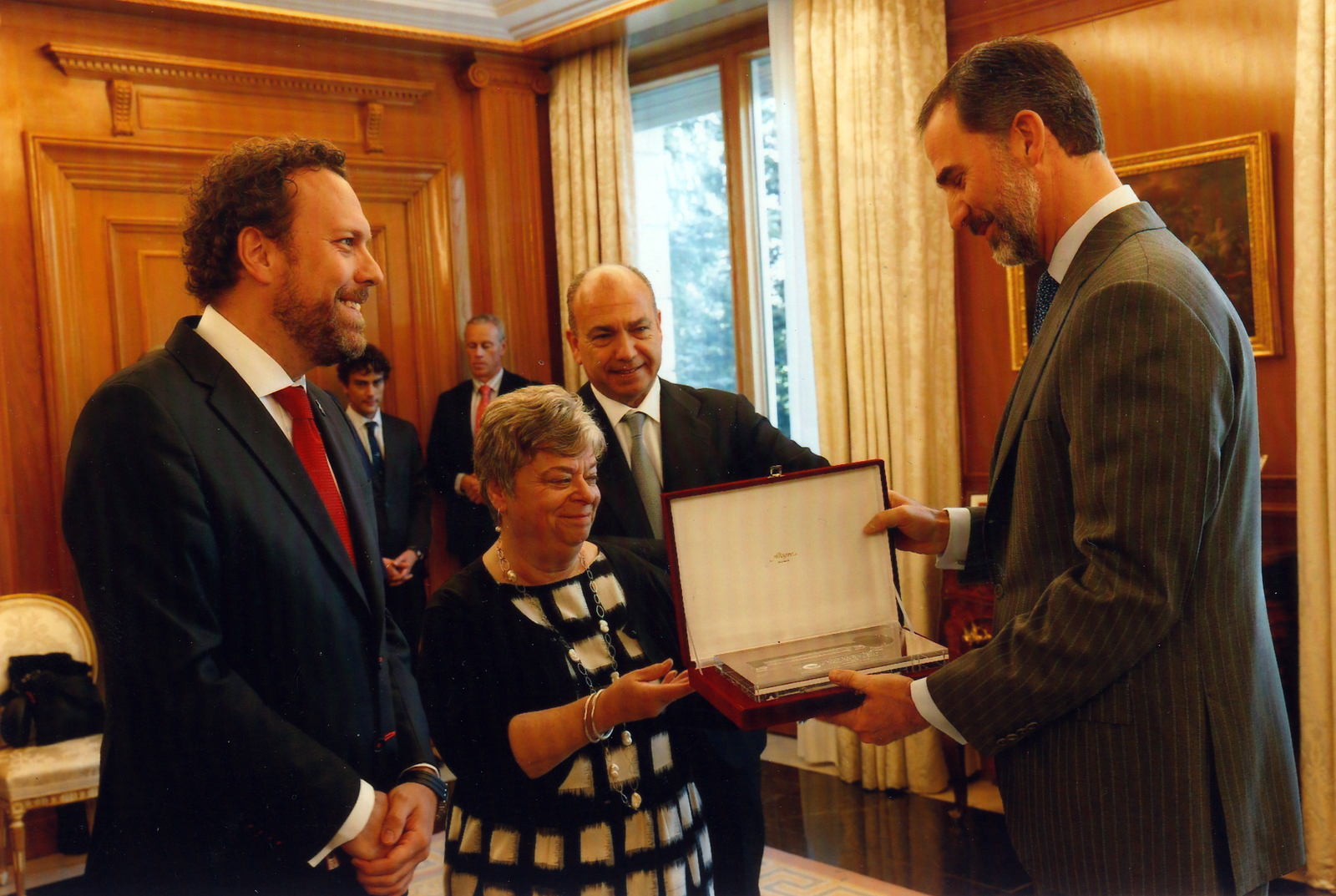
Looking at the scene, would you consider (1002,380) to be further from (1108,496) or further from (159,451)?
(159,451)

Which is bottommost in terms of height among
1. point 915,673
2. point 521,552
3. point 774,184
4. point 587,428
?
point 915,673

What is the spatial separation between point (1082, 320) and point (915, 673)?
71 centimetres

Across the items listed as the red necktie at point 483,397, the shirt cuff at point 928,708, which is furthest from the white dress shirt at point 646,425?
the red necktie at point 483,397

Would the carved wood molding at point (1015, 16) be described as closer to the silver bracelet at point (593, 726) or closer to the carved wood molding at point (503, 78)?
the carved wood molding at point (503, 78)

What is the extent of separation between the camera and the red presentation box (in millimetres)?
2049

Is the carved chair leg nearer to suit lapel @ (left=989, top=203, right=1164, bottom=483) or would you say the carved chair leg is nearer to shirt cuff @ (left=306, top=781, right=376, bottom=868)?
shirt cuff @ (left=306, top=781, right=376, bottom=868)

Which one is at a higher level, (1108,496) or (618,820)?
(1108,496)

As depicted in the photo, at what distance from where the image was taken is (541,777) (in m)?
2.08

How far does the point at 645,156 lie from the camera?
6.61m

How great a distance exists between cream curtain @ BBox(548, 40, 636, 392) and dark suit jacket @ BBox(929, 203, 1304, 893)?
4622 mm

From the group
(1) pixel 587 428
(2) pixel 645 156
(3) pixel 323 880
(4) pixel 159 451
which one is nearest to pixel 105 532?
(4) pixel 159 451

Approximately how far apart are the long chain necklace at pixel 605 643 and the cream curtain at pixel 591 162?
13.5 feet

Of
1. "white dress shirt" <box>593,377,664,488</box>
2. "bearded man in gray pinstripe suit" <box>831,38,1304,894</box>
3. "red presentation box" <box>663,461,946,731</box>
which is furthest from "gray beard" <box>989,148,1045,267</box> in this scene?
"white dress shirt" <box>593,377,664,488</box>

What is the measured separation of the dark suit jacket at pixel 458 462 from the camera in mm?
5922
